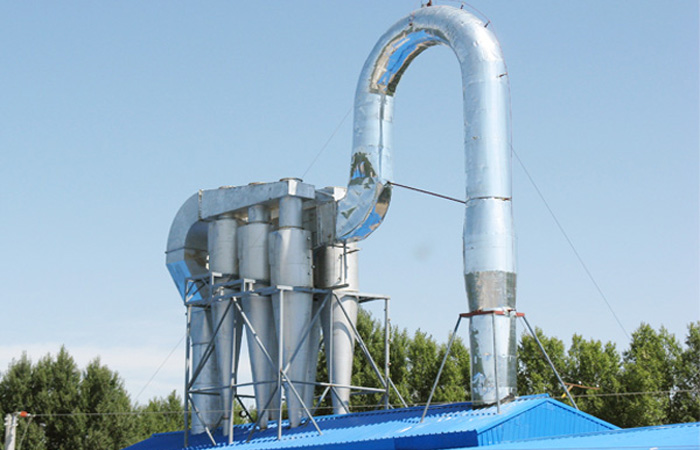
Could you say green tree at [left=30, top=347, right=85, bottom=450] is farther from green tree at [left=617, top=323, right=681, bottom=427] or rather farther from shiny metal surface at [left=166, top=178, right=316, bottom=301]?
green tree at [left=617, top=323, right=681, bottom=427]

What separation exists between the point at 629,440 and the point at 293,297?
1366cm

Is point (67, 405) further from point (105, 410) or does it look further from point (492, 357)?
point (492, 357)

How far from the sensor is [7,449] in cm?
3164

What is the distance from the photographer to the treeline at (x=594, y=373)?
4791cm

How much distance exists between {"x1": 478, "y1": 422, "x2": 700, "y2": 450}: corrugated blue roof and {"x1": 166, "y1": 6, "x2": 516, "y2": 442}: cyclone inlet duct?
19.3ft

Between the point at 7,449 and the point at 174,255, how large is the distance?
339 inches

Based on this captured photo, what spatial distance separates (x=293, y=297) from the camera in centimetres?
3025

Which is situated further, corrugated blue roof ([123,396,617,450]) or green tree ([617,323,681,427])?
green tree ([617,323,681,427])

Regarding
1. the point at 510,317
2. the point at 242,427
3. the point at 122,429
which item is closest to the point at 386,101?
the point at 510,317

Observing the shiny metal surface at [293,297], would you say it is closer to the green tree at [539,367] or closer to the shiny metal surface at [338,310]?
the shiny metal surface at [338,310]

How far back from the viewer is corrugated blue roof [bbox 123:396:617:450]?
2178cm

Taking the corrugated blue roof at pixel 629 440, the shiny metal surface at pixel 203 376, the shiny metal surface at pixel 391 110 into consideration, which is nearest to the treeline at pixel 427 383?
the shiny metal surface at pixel 203 376

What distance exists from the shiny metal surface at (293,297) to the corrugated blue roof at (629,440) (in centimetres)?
1039

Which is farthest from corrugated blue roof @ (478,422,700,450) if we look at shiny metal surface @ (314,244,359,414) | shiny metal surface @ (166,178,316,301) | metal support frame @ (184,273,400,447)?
shiny metal surface @ (166,178,316,301)
